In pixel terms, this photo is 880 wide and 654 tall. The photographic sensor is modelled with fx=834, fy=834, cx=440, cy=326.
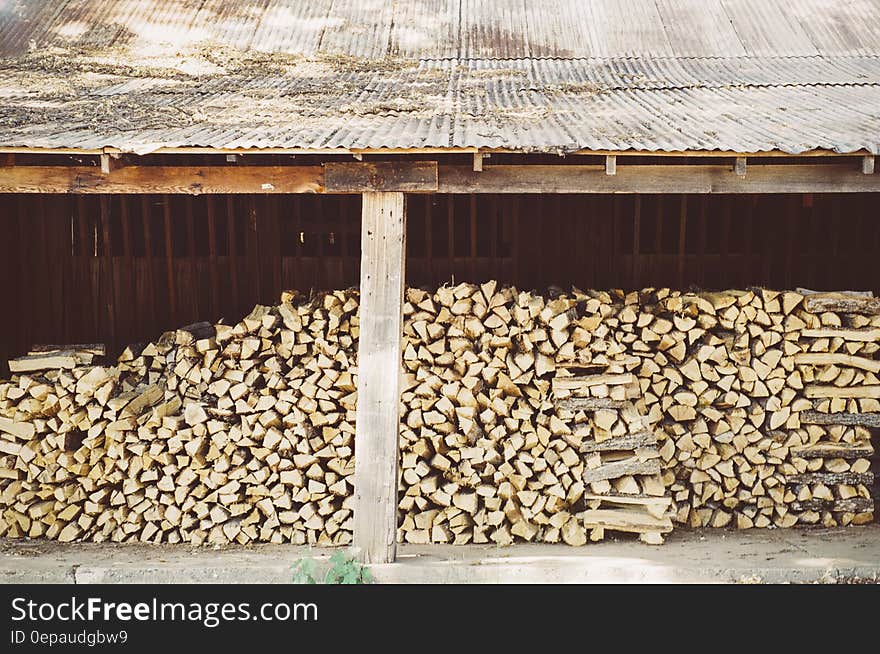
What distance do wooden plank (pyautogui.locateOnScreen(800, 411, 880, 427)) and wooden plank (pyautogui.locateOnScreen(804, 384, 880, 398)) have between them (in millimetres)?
152

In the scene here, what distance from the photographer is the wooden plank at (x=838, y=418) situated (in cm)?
660

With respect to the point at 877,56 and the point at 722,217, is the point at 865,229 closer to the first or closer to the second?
the point at 722,217

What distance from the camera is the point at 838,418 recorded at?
6.60 meters

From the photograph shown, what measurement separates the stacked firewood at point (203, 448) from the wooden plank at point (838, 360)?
11.7ft

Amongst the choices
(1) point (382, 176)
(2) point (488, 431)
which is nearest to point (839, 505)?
(2) point (488, 431)

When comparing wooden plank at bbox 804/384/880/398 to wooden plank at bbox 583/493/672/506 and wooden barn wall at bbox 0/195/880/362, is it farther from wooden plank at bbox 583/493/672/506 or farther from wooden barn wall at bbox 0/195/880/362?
wooden plank at bbox 583/493/672/506

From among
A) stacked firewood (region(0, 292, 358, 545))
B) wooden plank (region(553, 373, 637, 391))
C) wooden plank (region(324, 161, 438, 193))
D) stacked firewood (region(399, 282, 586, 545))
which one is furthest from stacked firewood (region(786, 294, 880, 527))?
stacked firewood (region(0, 292, 358, 545))

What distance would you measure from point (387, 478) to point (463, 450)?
3.88 feet

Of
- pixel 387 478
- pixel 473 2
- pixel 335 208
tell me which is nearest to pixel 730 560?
pixel 387 478

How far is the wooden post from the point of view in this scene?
526 cm

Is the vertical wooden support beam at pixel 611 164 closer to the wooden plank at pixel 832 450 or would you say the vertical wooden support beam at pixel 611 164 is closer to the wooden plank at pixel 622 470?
the wooden plank at pixel 622 470

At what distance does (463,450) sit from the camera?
6348 mm

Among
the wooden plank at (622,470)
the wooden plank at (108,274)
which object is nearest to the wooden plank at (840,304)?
the wooden plank at (622,470)

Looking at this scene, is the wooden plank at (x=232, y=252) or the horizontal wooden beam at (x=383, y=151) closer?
the horizontal wooden beam at (x=383, y=151)
